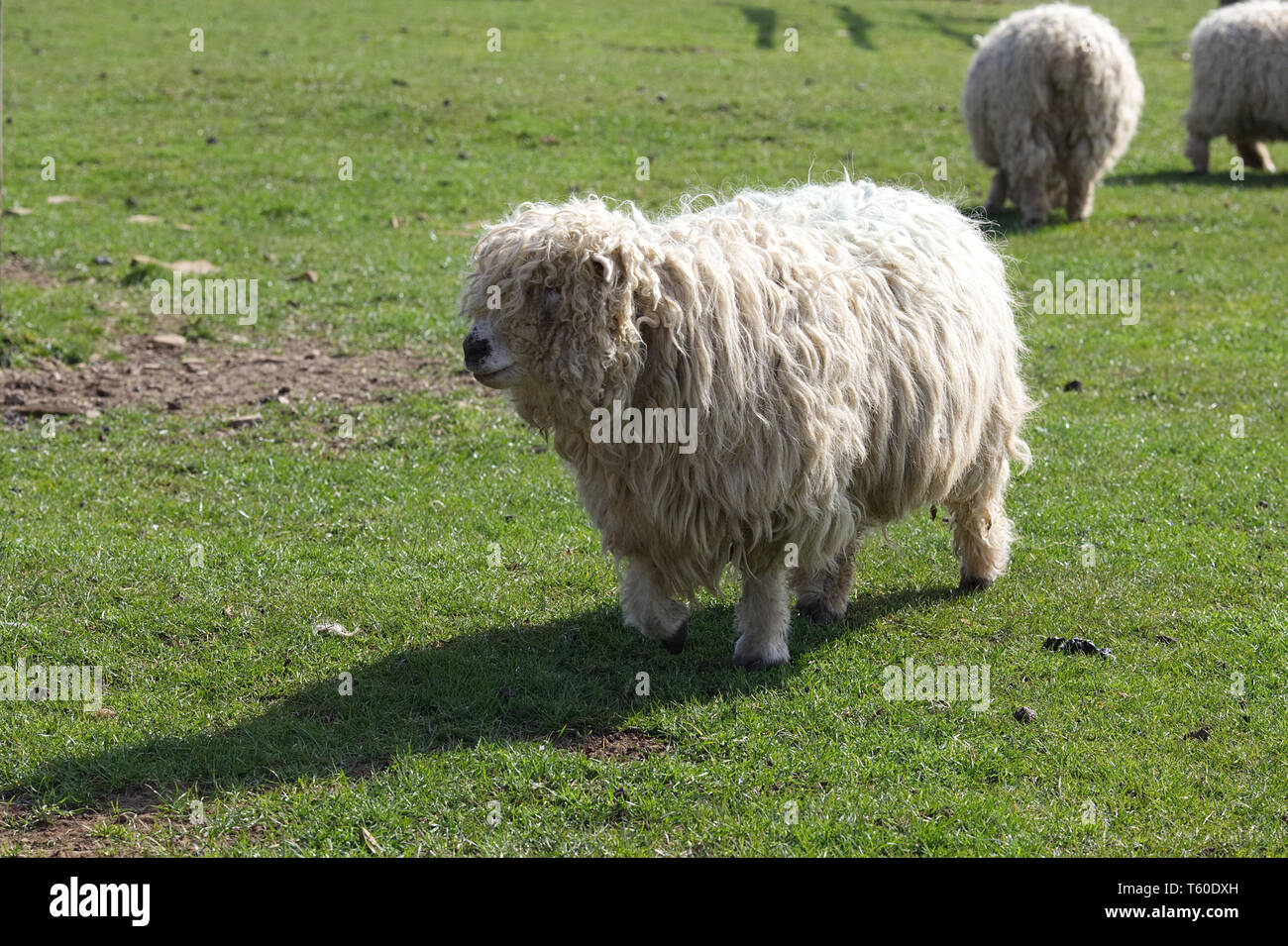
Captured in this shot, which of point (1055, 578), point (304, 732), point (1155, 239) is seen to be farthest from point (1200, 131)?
point (304, 732)

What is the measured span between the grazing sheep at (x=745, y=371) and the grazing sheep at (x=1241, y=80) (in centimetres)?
1403

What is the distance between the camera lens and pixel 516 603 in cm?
729

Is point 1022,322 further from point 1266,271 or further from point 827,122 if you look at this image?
point 827,122

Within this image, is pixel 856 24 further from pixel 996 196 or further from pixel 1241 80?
pixel 996 196

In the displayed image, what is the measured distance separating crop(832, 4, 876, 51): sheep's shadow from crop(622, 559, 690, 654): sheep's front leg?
77.0 ft

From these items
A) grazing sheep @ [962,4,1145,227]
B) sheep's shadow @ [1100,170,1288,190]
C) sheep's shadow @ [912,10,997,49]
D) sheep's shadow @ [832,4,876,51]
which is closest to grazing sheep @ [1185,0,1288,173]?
sheep's shadow @ [1100,170,1288,190]

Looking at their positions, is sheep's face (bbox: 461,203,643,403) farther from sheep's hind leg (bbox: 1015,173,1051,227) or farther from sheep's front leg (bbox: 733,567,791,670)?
sheep's hind leg (bbox: 1015,173,1051,227)

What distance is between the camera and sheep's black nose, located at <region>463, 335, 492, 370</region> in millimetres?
5586

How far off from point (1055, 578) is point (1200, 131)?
45.7 ft

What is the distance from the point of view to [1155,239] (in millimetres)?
15555

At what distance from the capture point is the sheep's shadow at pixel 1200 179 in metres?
18.6

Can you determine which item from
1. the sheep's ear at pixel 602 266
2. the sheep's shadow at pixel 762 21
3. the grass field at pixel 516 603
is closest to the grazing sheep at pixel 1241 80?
the grass field at pixel 516 603

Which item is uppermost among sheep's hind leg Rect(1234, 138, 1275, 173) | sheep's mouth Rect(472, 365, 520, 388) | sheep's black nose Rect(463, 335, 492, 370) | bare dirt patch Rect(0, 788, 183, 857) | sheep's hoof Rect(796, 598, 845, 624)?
sheep's hind leg Rect(1234, 138, 1275, 173)
